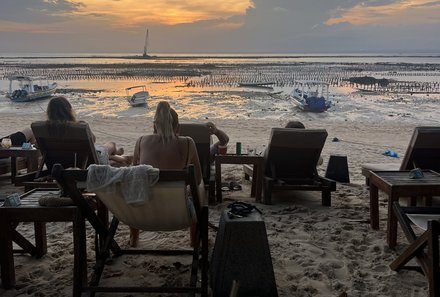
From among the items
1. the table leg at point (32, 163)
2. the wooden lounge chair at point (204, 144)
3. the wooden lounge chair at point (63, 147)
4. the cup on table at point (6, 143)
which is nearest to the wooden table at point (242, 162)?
the wooden lounge chair at point (204, 144)

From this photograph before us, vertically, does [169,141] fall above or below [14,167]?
above

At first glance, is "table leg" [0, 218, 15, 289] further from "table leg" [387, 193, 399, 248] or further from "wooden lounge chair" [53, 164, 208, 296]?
"table leg" [387, 193, 399, 248]

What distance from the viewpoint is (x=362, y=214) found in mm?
5746

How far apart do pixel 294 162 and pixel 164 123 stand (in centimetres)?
271

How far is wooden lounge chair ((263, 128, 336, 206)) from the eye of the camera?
20.1 feet

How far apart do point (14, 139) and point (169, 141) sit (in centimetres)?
395

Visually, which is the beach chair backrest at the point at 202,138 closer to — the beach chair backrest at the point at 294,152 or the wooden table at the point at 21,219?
the beach chair backrest at the point at 294,152

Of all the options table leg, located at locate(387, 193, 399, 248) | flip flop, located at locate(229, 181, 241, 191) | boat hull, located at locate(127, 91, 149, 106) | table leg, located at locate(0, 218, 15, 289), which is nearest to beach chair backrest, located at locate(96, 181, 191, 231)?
table leg, located at locate(0, 218, 15, 289)

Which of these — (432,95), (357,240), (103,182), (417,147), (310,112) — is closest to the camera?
(103,182)

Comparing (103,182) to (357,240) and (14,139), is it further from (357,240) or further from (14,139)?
(14,139)

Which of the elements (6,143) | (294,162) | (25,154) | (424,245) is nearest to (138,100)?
(6,143)

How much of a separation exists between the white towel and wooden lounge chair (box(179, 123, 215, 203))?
111 inches

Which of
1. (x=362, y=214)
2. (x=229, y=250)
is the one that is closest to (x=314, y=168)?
(x=362, y=214)

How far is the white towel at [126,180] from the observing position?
128 inches
